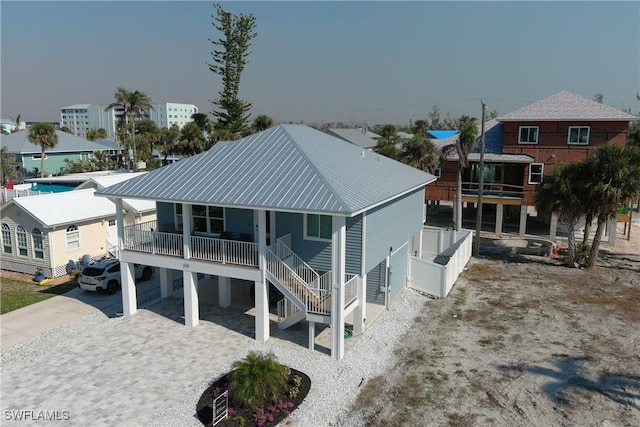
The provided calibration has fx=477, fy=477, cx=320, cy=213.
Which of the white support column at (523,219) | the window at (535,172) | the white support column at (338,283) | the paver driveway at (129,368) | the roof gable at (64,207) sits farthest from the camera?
the window at (535,172)

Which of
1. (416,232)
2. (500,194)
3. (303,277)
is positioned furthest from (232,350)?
(500,194)

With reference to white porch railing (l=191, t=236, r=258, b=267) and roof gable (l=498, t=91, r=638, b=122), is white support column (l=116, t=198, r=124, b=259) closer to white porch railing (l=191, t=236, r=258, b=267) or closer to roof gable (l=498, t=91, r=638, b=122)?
white porch railing (l=191, t=236, r=258, b=267)

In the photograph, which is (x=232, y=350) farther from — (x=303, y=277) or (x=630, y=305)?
(x=630, y=305)

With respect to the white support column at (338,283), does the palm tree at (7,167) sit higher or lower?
higher

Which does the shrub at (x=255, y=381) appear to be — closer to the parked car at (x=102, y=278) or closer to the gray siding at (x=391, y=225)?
the gray siding at (x=391, y=225)

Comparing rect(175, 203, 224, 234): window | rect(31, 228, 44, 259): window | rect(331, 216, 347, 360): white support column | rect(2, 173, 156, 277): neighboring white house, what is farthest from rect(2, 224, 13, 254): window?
rect(331, 216, 347, 360): white support column

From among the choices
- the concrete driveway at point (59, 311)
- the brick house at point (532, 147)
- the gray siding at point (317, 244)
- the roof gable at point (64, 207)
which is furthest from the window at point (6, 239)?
the brick house at point (532, 147)

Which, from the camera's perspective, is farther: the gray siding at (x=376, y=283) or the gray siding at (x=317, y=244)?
the gray siding at (x=376, y=283)
